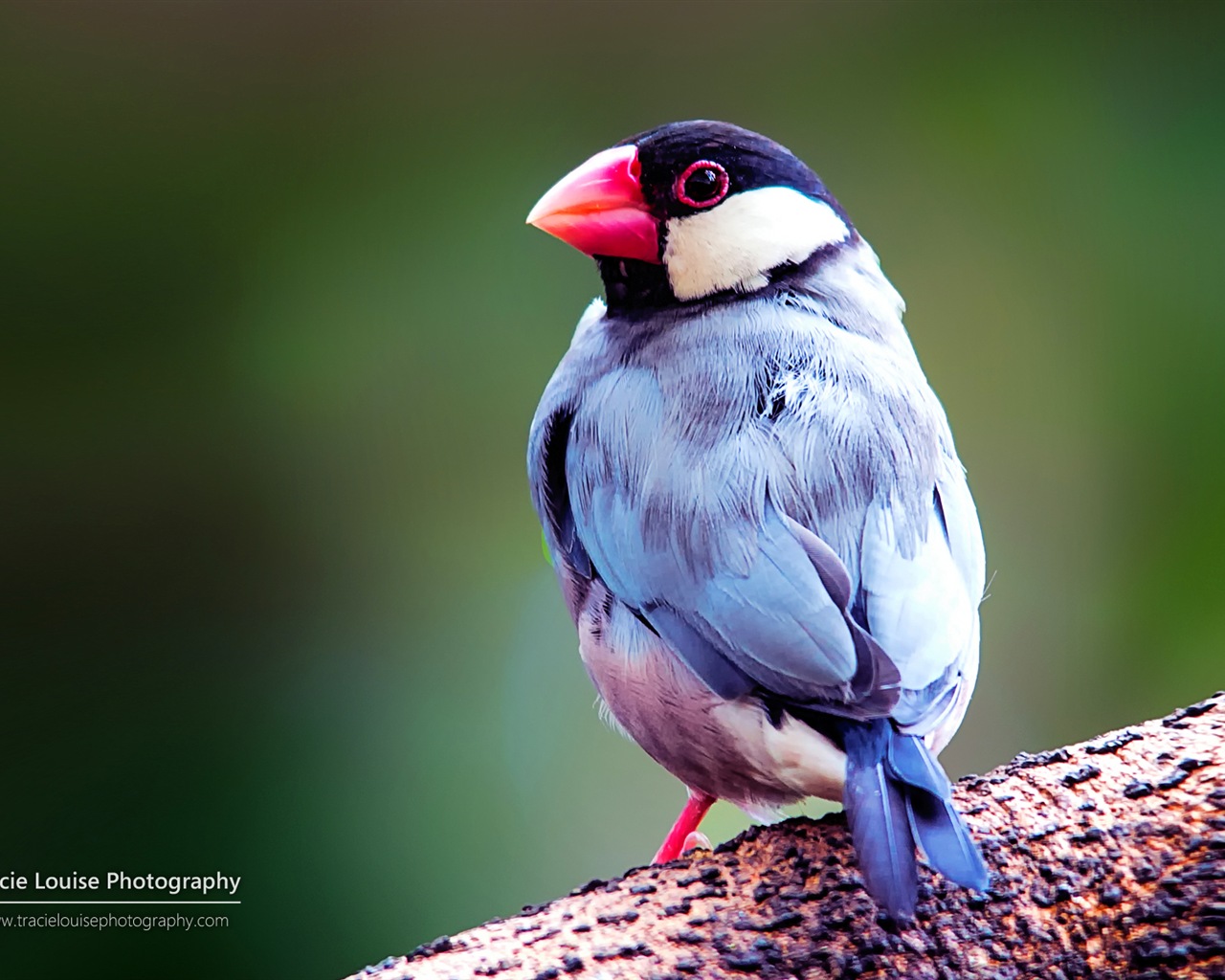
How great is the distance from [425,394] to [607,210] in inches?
57.4

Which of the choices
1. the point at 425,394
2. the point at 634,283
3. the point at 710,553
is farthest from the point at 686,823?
the point at 425,394

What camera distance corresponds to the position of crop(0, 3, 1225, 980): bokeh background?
272 centimetres

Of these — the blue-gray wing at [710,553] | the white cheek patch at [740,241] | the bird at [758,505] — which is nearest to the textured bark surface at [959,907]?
the bird at [758,505]

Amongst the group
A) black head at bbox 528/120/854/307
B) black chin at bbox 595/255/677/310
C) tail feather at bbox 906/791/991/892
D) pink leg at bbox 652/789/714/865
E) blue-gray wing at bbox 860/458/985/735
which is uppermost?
black head at bbox 528/120/854/307

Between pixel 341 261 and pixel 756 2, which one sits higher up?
pixel 756 2

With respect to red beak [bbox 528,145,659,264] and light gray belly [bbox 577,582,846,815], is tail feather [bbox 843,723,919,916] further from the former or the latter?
red beak [bbox 528,145,659,264]

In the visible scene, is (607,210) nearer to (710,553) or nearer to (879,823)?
(710,553)

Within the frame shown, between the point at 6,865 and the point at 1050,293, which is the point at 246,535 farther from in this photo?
the point at 1050,293

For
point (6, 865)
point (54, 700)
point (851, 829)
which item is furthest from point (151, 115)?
point (851, 829)

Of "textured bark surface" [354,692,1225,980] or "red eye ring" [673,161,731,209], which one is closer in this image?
"textured bark surface" [354,692,1225,980]

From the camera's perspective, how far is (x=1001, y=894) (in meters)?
1.25

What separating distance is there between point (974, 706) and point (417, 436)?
1.45 metres

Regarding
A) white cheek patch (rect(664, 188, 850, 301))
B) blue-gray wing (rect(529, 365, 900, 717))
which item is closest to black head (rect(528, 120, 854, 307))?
white cheek patch (rect(664, 188, 850, 301))

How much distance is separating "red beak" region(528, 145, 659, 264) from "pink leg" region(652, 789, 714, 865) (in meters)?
0.70
